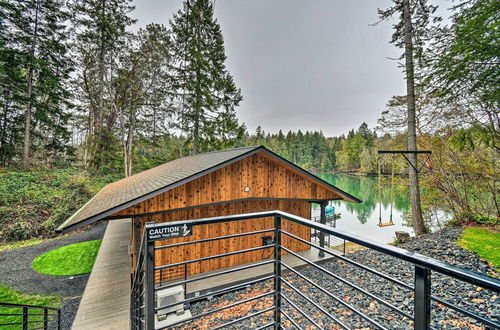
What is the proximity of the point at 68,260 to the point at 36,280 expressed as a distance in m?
1.20

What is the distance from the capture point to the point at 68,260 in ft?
24.0

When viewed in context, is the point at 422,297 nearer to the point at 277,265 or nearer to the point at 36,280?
the point at 277,265

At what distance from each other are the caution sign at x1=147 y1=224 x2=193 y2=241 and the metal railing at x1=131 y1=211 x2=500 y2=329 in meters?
0.02

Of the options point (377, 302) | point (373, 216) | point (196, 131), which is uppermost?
point (196, 131)

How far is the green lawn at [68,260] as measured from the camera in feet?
21.7

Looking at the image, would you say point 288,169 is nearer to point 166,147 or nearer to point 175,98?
point 175,98

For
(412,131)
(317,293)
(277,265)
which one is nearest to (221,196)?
(317,293)

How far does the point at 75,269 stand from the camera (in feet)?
22.1

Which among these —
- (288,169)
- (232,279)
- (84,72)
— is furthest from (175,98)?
(232,279)

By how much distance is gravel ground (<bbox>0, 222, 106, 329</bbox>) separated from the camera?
16.7ft

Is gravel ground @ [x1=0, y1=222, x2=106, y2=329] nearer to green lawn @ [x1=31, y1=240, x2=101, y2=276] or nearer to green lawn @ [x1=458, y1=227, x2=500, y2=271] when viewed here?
green lawn @ [x1=31, y1=240, x2=101, y2=276]

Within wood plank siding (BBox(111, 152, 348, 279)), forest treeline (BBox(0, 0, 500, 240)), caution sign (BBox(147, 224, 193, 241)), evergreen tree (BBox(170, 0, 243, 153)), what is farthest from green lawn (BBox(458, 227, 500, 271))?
evergreen tree (BBox(170, 0, 243, 153))

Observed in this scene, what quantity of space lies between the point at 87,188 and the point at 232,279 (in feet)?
37.7

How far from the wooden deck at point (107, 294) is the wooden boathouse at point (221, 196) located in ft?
2.52
